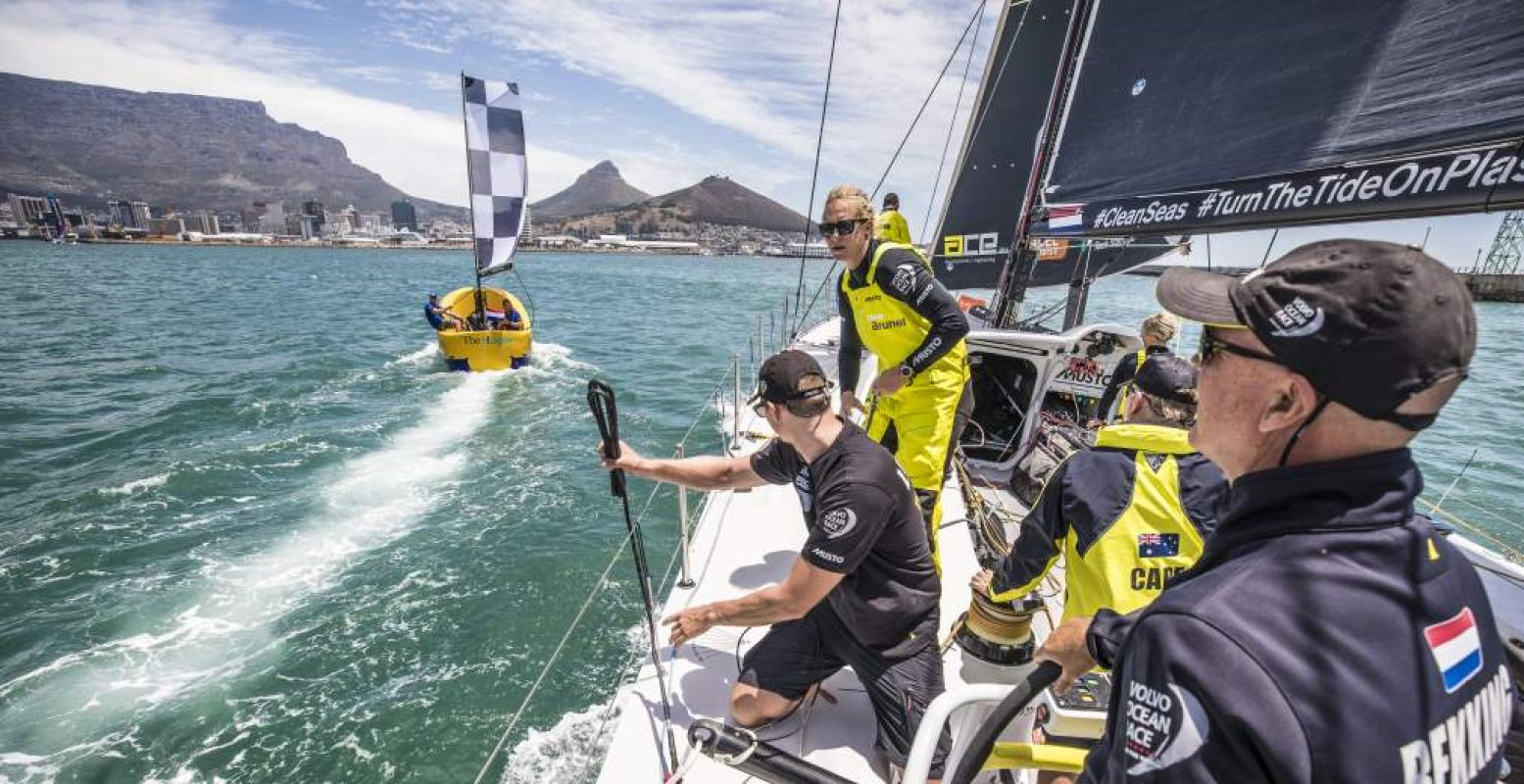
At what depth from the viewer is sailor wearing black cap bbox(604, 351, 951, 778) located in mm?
2004

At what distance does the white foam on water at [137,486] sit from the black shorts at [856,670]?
835cm

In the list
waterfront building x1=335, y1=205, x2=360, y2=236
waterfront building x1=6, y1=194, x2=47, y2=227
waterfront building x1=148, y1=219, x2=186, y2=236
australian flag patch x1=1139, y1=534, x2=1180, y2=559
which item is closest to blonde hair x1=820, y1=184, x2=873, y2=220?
australian flag patch x1=1139, y1=534, x2=1180, y2=559

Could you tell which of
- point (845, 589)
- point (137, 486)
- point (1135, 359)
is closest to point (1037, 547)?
point (845, 589)

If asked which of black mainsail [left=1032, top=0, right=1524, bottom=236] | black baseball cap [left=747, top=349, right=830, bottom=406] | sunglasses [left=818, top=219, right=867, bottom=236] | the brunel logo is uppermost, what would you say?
black mainsail [left=1032, top=0, right=1524, bottom=236]

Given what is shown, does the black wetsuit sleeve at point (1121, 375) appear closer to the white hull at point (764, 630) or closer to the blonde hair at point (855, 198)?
the white hull at point (764, 630)

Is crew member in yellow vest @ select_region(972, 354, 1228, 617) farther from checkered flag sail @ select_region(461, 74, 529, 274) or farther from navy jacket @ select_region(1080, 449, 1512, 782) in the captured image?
checkered flag sail @ select_region(461, 74, 529, 274)

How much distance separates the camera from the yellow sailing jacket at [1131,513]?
1724 millimetres

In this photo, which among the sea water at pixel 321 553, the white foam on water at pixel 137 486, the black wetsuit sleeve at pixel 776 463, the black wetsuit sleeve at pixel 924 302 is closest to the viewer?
the black wetsuit sleeve at pixel 776 463

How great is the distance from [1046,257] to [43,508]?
1228cm

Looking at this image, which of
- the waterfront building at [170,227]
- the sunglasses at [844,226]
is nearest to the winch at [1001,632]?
the sunglasses at [844,226]

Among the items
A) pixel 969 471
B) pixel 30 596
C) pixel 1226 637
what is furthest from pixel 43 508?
pixel 1226 637

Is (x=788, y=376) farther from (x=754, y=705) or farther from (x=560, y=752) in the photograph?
(x=560, y=752)

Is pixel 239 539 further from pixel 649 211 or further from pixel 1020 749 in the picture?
pixel 649 211

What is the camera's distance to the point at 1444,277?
674 mm
